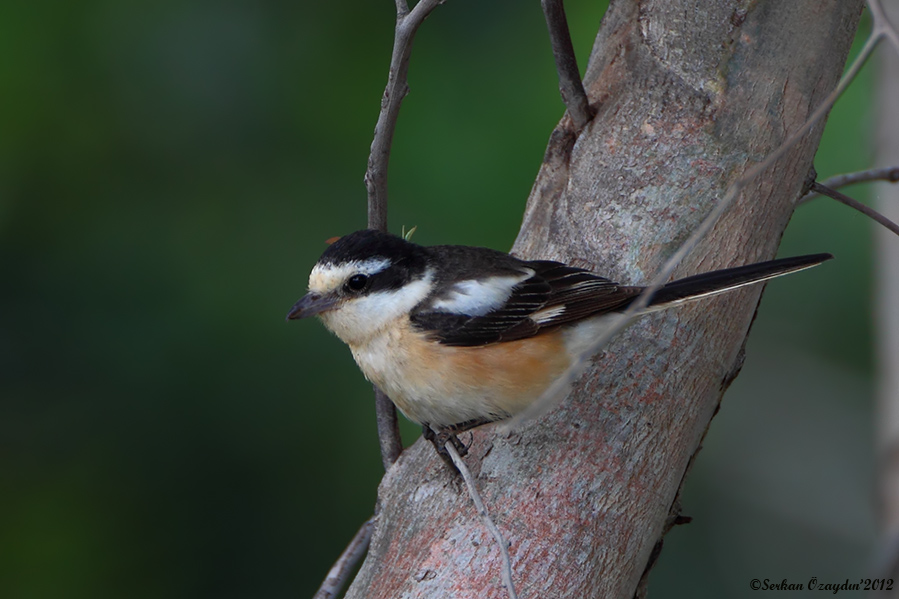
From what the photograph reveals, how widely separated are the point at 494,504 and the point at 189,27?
2682mm

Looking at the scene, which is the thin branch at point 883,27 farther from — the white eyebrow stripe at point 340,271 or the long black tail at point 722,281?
the white eyebrow stripe at point 340,271

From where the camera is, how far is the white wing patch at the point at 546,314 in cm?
258

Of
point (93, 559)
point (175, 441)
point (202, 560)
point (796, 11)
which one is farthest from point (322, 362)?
point (796, 11)

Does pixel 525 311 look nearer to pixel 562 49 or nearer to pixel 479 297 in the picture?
pixel 479 297

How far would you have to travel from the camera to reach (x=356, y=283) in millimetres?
2736

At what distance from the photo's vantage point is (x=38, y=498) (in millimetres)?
3305

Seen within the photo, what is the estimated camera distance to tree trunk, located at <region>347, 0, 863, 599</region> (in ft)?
6.71

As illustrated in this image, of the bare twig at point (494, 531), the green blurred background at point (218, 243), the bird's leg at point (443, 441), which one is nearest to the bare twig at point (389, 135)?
the bird's leg at point (443, 441)

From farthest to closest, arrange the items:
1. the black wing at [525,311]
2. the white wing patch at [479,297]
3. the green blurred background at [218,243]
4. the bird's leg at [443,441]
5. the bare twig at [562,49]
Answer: the green blurred background at [218,243], the white wing patch at [479,297], the black wing at [525,311], the bare twig at [562,49], the bird's leg at [443,441]

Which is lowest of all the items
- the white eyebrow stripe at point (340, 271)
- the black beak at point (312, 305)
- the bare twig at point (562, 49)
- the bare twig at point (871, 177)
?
the bare twig at point (871, 177)

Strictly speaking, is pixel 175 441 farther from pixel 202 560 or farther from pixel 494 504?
pixel 494 504

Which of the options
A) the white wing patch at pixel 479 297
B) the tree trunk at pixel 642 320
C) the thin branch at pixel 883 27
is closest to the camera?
the thin branch at pixel 883 27

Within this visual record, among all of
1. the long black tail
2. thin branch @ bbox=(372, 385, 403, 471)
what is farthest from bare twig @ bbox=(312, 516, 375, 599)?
the long black tail

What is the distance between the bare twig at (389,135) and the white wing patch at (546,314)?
0.55m
